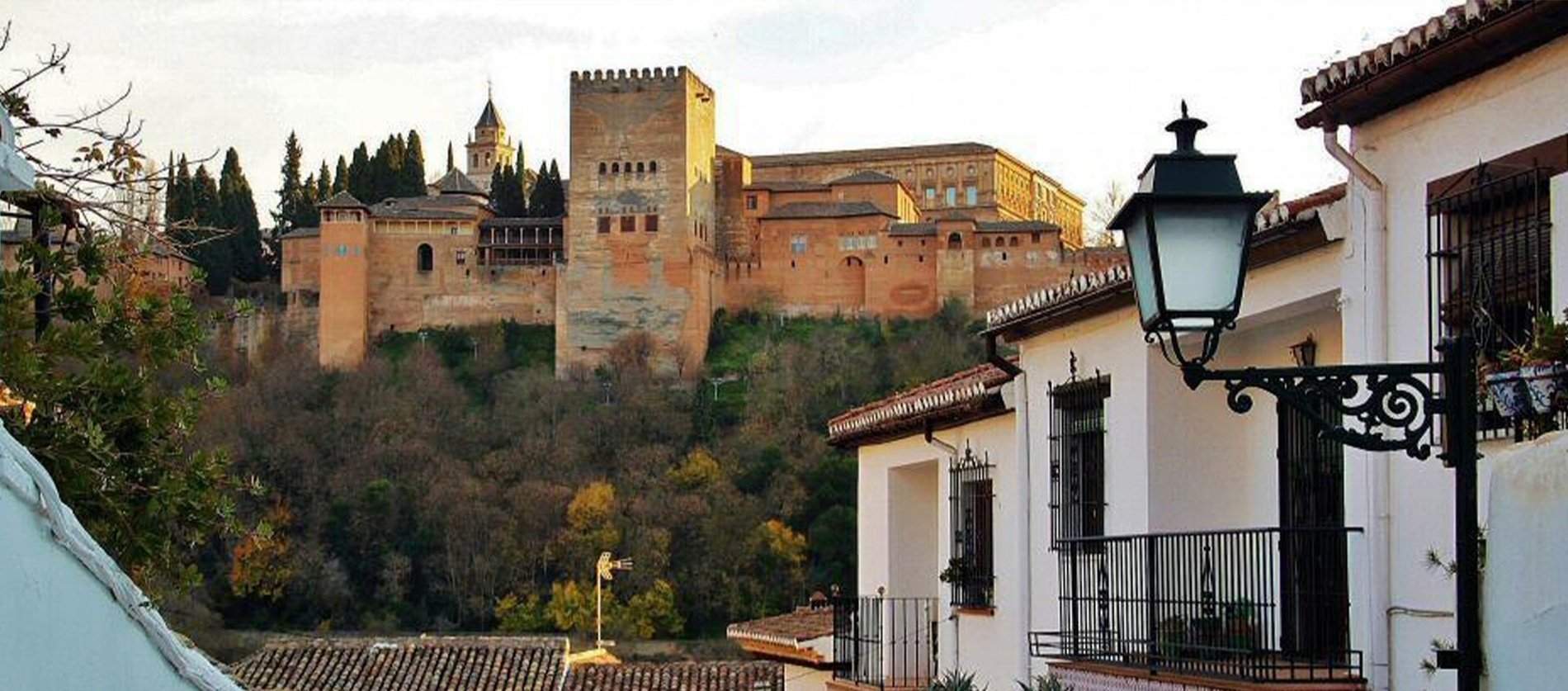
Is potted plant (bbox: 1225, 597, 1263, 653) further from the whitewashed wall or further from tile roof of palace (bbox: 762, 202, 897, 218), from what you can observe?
tile roof of palace (bbox: 762, 202, 897, 218)

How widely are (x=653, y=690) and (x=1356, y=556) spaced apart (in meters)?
16.6

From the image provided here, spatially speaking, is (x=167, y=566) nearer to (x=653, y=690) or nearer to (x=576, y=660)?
(x=653, y=690)

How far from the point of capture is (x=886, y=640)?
Answer: 14.4m

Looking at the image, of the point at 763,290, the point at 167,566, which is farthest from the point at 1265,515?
the point at 763,290

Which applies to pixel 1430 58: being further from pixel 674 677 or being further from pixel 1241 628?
pixel 674 677

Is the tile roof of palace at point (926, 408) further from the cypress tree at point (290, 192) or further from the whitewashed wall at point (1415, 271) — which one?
the cypress tree at point (290, 192)

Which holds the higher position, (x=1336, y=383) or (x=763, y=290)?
(x=763, y=290)

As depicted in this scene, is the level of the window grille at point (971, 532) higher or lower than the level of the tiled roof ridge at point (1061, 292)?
lower

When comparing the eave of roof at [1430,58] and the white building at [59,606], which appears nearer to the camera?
the white building at [59,606]

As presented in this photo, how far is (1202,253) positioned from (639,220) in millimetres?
70093

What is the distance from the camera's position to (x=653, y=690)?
23266 mm

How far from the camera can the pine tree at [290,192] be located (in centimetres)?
8162

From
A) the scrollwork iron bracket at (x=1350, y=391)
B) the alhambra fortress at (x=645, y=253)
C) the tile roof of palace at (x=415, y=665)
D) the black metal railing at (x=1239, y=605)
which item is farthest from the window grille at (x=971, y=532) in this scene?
the alhambra fortress at (x=645, y=253)

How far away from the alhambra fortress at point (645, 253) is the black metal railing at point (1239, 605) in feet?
209
